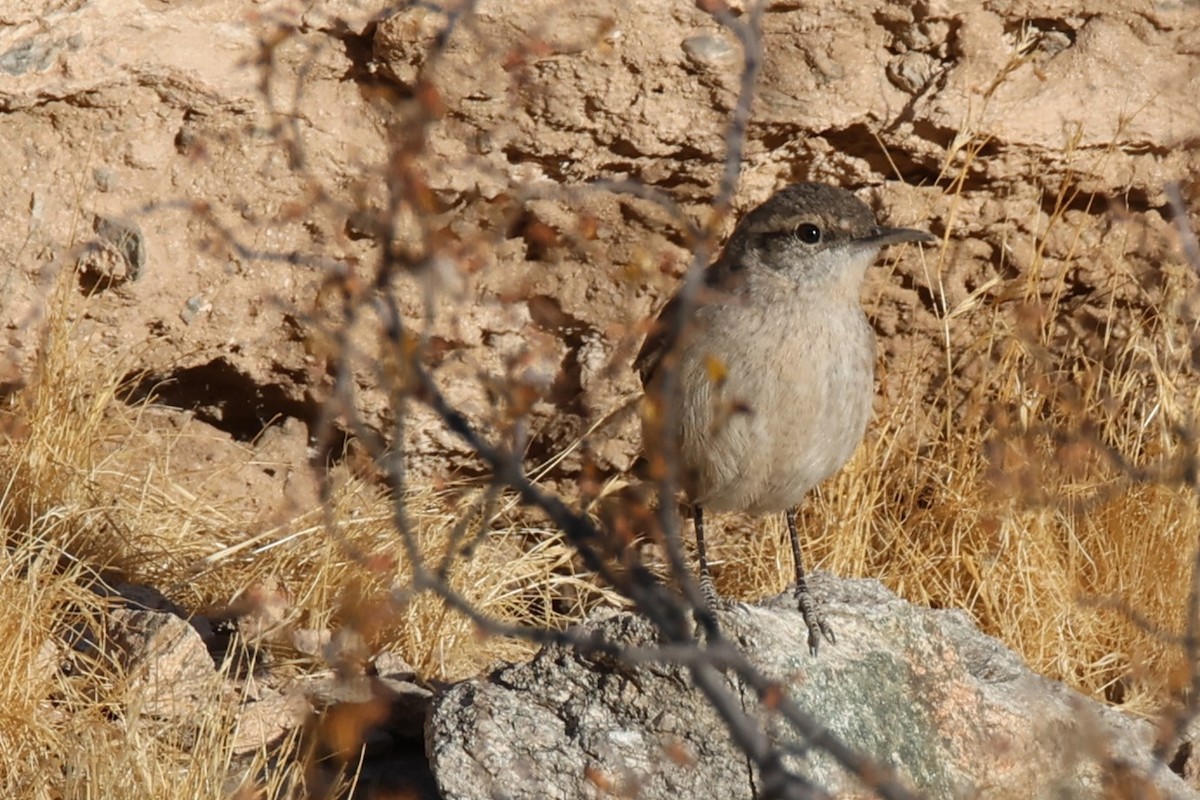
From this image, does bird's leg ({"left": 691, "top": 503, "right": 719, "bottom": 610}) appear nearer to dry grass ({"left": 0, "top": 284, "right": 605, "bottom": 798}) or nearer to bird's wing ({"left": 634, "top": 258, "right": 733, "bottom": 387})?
bird's wing ({"left": 634, "top": 258, "right": 733, "bottom": 387})

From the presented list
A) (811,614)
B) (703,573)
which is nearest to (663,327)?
(703,573)

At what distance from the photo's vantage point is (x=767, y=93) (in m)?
6.71

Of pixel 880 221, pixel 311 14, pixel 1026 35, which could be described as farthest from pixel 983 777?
pixel 311 14

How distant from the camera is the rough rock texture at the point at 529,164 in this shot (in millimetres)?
6434

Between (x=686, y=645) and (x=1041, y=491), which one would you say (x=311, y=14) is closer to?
(x=1041, y=491)

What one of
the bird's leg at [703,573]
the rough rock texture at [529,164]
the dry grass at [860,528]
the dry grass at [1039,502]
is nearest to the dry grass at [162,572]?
the dry grass at [860,528]

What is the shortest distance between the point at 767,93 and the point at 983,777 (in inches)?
111

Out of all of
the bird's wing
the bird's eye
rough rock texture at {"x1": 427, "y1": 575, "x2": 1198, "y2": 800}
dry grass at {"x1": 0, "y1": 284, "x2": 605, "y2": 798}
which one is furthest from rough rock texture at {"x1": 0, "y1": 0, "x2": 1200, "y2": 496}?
rough rock texture at {"x1": 427, "y1": 575, "x2": 1198, "y2": 800}

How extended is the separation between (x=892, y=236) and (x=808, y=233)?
30 cm

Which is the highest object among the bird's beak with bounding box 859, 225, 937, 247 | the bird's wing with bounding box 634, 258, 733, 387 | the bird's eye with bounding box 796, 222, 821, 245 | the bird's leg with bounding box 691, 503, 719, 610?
the bird's beak with bounding box 859, 225, 937, 247

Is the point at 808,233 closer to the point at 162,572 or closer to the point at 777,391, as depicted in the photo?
the point at 777,391

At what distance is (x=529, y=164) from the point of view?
676 centimetres

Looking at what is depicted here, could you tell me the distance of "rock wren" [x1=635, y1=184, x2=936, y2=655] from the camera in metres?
5.37

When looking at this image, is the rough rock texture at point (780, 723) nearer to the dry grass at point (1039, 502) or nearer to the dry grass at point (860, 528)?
the dry grass at point (860, 528)
